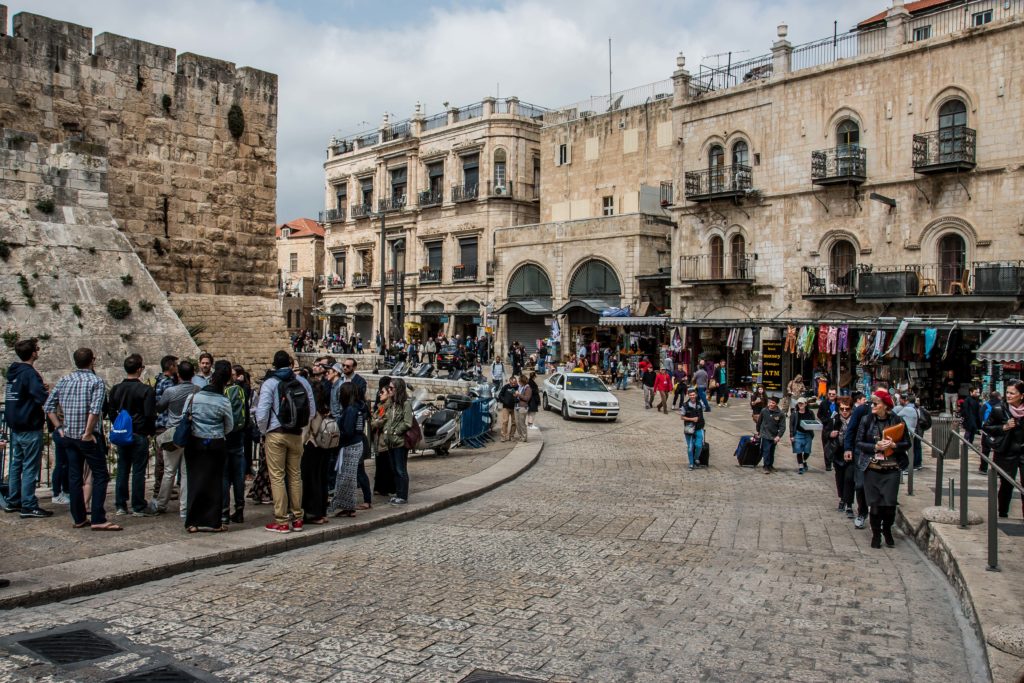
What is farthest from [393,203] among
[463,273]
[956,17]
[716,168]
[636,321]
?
[956,17]

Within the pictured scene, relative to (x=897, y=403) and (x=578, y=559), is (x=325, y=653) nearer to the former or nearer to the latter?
(x=578, y=559)

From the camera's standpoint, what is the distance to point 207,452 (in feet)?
25.6

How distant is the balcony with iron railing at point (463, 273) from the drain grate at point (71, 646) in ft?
126

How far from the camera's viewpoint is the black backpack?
25.7 ft

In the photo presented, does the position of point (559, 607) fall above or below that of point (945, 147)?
below

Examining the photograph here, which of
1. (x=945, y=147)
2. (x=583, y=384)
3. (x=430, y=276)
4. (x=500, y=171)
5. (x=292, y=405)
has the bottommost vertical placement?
(x=583, y=384)

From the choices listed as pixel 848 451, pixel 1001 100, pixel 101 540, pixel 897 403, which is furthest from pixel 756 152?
pixel 101 540

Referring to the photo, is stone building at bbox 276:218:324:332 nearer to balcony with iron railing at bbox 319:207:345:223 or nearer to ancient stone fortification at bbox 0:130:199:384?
balcony with iron railing at bbox 319:207:345:223

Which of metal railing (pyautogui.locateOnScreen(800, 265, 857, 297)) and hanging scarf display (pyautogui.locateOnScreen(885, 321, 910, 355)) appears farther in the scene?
metal railing (pyautogui.locateOnScreen(800, 265, 857, 297))

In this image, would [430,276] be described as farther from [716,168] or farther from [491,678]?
[491,678]

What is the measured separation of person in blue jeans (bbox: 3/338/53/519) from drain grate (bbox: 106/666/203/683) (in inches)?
159

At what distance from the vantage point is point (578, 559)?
25.3ft

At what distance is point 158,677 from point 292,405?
339 centimetres

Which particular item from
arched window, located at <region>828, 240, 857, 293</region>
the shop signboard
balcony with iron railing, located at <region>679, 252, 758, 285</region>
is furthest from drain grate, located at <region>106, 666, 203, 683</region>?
balcony with iron railing, located at <region>679, 252, 758, 285</region>
